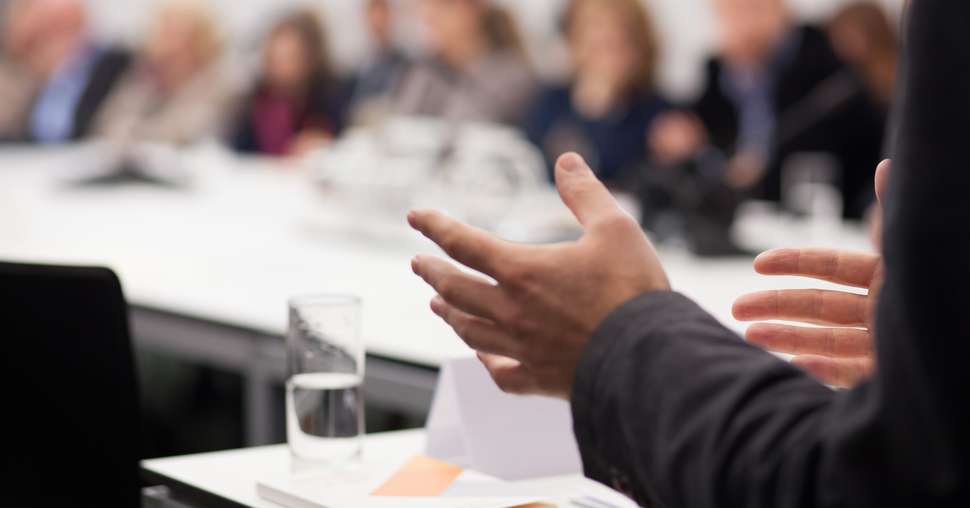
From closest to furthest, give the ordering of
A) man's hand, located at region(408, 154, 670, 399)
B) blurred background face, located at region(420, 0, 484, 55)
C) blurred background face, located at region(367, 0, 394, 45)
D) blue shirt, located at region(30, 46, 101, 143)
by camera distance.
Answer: man's hand, located at region(408, 154, 670, 399) < blurred background face, located at region(420, 0, 484, 55) < blue shirt, located at region(30, 46, 101, 143) < blurred background face, located at region(367, 0, 394, 45)

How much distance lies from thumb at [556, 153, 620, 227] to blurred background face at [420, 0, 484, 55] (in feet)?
16.6

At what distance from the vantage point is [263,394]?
6.85ft

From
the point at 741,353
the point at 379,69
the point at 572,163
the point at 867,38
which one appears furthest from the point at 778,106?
the point at 741,353

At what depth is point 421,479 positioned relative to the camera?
3.26 ft

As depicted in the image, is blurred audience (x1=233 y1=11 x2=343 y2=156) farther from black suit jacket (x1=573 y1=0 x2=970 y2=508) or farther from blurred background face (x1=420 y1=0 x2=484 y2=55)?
black suit jacket (x1=573 y1=0 x2=970 y2=508)

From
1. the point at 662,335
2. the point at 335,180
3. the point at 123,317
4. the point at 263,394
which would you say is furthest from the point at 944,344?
the point at 335,180

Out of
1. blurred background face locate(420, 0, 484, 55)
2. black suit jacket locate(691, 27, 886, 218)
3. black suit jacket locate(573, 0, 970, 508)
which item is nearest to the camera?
black suit jacket locate(573, 0, 970, 508)

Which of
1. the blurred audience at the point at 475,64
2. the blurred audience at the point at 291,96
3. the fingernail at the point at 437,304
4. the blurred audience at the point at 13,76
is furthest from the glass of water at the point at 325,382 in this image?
the blurred audience at the point at 13,76

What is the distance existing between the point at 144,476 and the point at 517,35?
17.5ft

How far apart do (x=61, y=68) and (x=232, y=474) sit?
633 centimetres

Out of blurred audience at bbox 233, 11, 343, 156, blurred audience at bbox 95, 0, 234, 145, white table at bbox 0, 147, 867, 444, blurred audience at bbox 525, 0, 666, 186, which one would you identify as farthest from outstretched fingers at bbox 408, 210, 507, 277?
blurred audience at bbox 95, 0, 234, 145

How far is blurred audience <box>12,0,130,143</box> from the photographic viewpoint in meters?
6.60

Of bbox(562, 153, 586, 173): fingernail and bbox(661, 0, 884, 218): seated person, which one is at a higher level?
bbox(661, 0, 884, 218): seated person

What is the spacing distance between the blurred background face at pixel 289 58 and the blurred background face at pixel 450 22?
0.77 metres
